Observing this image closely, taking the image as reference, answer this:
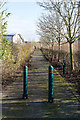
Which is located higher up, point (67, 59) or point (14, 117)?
point (67, 59)

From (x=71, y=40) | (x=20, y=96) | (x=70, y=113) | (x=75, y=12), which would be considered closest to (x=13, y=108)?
(x=20, y=96)

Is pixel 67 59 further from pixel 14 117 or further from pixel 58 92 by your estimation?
pixel 14 117

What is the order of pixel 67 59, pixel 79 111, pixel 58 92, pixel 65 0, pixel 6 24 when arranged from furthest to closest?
pixel 67 59, pixel 65 0, pixel 6 24, pixel 58 92, pixel 79 111

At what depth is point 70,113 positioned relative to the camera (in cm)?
384

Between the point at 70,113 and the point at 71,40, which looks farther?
the point at 71,40

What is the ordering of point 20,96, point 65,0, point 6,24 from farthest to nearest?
point 65,0 → point 6,24 → point 20,96

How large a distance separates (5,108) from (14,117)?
1.98 feet

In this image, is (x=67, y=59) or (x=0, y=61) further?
(x=67, y=59)

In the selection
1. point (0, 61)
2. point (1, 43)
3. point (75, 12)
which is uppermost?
point (75, 12)

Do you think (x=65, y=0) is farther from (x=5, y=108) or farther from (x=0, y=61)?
(x=5, y=108)

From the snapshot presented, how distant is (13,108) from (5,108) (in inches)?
8.4

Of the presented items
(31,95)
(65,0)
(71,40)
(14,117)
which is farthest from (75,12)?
(14,117)

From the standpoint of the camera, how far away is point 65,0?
872cm

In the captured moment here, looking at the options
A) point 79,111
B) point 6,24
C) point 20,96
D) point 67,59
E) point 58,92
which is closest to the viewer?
point 79,111
